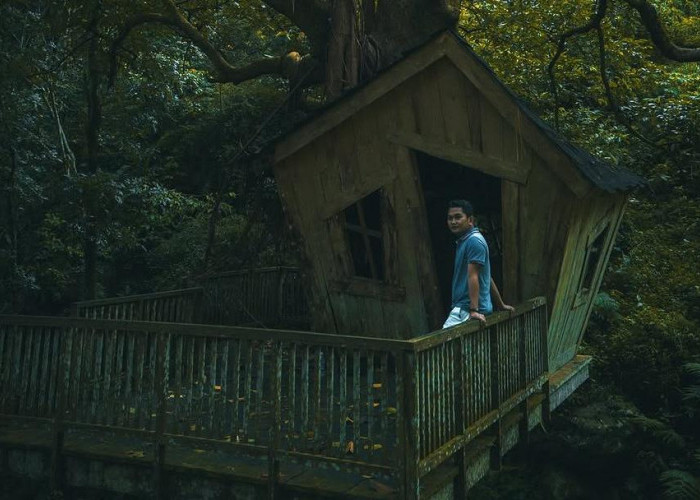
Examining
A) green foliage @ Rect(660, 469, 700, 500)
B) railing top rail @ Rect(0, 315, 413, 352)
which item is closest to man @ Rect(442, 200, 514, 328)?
railing top rail @ Rect(0, 315, 413, 352)

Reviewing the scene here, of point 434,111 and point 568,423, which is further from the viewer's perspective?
point 568,423

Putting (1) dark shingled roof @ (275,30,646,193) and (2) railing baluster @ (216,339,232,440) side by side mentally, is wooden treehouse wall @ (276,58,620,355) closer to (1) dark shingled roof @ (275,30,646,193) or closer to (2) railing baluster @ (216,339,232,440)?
(1) dark shingled roof @ (275,30,646,193)

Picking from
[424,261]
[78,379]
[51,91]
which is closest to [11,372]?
[78,379]

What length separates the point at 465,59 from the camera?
322 inches

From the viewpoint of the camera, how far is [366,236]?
941 centimetres

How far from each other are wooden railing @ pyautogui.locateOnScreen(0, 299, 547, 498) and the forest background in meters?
3.97

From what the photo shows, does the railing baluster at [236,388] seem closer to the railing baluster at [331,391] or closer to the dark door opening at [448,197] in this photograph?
the railing baluster at [331,391]

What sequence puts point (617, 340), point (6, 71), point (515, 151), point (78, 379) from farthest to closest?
point (617, 340) < point (6, 71) < point (515, 151) < point (78, 379)

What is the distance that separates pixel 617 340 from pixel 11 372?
9.54 m

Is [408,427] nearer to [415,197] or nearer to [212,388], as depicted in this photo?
[212,388]

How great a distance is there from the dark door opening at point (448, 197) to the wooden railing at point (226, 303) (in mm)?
2994

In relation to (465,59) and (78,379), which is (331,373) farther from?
(465,59)

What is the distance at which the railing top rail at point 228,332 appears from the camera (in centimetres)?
508

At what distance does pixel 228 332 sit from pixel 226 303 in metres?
5.36
